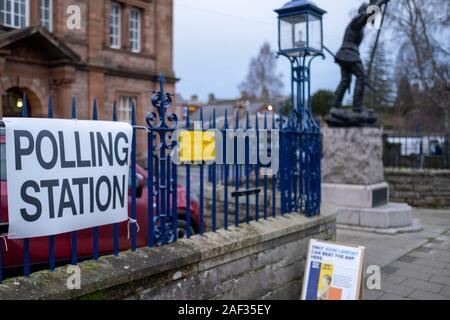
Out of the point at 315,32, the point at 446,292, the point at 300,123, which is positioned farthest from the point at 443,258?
→ the point at 315,32

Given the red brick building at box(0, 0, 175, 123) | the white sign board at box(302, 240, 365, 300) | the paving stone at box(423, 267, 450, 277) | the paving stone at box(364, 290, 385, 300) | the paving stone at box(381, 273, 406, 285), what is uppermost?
the red brick building at box(0, 0, 175, 123)

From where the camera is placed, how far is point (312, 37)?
568 centimetres

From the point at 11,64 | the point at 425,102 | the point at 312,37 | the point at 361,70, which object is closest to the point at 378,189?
the point at 361,70

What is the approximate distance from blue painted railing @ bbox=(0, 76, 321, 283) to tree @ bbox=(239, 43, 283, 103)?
51.2 m

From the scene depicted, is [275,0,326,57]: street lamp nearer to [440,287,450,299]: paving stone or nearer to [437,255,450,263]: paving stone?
[440,287,450,299]: paving stone

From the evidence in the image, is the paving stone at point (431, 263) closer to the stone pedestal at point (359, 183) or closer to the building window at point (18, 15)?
the stone pedestal at point (359, 183)

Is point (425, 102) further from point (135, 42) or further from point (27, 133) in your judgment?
point (27, 133)

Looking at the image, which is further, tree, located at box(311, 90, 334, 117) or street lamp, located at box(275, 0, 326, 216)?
tree, located at box(311, 90, 334, 117)

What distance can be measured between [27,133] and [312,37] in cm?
412

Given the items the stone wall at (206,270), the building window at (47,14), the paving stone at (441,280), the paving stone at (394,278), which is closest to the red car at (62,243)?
the stone wall at (206,270)

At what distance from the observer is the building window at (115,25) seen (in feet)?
66.8

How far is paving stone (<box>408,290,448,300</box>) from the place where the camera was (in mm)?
4535

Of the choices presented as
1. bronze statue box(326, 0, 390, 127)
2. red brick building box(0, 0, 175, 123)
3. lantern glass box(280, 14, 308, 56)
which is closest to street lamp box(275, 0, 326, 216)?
lantern glass box(280, 14, 308, 56)
